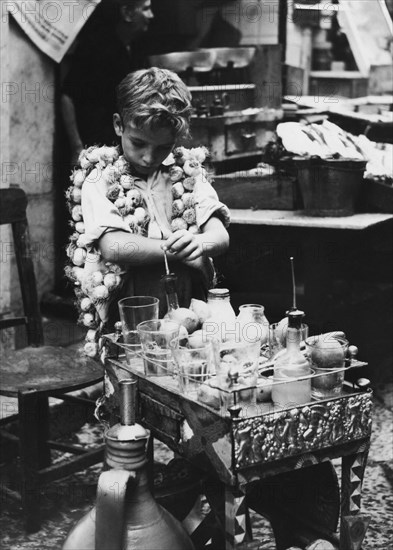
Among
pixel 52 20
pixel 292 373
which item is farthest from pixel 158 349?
pixel 52 20

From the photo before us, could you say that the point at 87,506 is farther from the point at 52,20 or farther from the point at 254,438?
the point at 52,20

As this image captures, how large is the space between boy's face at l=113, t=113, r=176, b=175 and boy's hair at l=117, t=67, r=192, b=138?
25 mm

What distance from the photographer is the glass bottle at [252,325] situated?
2.59m

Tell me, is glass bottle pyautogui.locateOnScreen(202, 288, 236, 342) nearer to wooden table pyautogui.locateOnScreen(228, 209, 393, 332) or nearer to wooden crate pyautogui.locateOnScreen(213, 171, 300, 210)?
wooden table pyautogui.locateOnScreen(228, 209, 393, 332)

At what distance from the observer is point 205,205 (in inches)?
127

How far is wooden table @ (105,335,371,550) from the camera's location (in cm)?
222

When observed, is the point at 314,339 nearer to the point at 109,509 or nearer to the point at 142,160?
the point at 109,509

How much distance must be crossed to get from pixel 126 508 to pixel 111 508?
0.08 m

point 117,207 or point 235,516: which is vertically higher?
point 117,207

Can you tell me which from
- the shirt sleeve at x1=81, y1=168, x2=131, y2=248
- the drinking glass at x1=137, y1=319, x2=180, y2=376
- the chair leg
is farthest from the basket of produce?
the drinking glass at x1=137, y1=319, x2=180, y2=376

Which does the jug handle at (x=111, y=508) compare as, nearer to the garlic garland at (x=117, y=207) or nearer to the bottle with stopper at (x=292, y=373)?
the bottle with stopper at (x=292, y=373)

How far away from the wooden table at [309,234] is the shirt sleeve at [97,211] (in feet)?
5.79

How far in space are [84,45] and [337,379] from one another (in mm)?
4378

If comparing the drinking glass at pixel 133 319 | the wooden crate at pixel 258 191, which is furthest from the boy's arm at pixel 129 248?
the wooden crate at pixel 258 191
